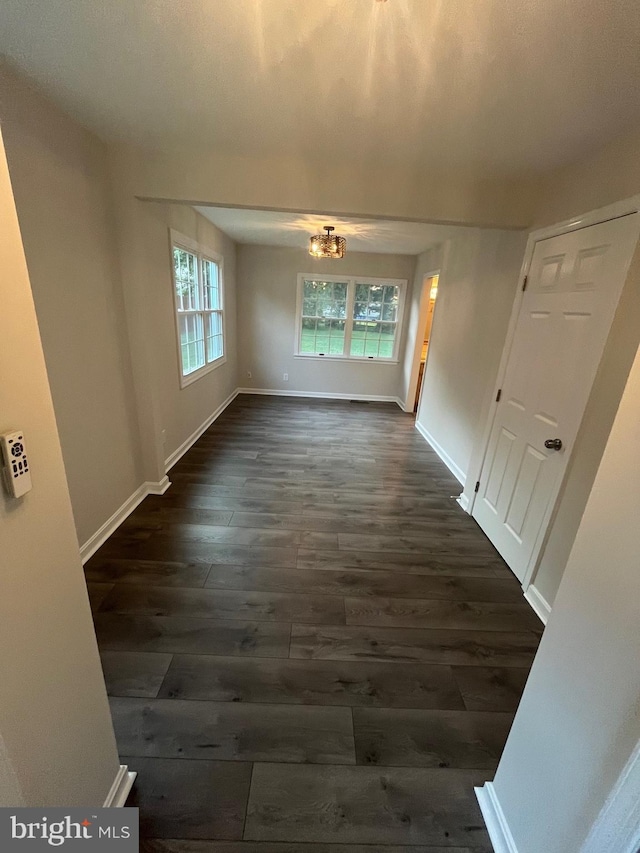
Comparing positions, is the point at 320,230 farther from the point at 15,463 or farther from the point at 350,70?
the point at 15,463

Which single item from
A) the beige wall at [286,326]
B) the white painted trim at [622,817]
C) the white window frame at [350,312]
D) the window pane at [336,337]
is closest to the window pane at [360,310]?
the white window frame at [350,312]

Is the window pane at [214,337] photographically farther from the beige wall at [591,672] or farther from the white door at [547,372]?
the beige wall at [591,672]

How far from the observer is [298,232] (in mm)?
4438

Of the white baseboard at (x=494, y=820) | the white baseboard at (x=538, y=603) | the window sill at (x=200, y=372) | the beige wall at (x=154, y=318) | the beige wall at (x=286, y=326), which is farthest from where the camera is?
the beige wall at (x=286, y=326)

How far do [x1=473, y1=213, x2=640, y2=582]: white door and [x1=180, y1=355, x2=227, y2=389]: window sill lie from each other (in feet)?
9.46

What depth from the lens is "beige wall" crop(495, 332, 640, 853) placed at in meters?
0.72

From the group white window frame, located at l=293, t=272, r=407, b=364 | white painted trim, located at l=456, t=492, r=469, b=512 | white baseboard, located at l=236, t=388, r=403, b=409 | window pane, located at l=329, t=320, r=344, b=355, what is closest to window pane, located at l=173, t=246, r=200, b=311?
white window frame, located at l=293, t=272, r=407, b=364

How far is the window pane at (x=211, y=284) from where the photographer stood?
13.8 ft

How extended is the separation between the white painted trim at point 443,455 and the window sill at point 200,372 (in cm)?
289

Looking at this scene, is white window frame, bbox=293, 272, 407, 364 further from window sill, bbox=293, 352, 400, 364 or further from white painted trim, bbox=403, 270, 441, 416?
white painted trim, bbox=403, 270, 441, 416

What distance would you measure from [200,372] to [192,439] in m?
0.79

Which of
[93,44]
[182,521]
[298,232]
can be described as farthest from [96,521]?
[298,232]

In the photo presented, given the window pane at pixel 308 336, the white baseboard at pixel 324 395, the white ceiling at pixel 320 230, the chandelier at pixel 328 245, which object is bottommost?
the white baseboard at pixel 324 395

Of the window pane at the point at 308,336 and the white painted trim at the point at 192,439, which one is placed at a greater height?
the window pane at the point at 308,336
